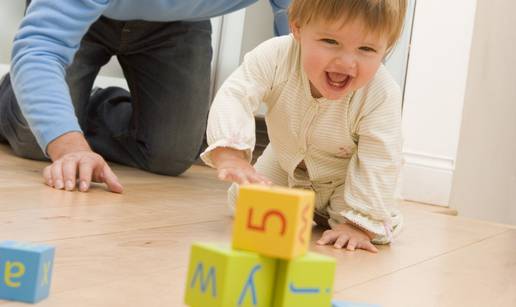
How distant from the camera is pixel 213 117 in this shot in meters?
1.12

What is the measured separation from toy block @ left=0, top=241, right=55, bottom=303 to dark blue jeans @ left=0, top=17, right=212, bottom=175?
113 cm

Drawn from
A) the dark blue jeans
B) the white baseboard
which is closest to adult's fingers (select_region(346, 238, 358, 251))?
the dark blue jeans

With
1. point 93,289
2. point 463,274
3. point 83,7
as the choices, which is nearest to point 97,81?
point 83,7

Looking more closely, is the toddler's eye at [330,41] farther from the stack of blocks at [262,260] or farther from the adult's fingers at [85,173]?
the stack of blocks at [262,260]

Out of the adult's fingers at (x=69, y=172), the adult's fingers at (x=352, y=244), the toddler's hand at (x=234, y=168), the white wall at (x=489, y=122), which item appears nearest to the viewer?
the toddler's hand at (x=234, y=168)

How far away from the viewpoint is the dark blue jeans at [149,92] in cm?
171

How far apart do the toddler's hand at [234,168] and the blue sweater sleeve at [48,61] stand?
378mm

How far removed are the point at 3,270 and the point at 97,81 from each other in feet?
5.33

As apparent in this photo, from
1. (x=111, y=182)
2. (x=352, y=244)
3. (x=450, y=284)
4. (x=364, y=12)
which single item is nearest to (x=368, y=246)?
(x=352, y=244)

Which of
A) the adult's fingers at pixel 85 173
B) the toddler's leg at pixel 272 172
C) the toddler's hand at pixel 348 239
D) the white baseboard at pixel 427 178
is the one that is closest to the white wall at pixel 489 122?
the white baseboard at pixel 427 178

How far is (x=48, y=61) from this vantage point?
4.44 ft

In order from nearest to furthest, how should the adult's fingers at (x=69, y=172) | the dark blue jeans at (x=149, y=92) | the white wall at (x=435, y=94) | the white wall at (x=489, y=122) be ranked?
the adult's fingers at (x=69, y=172), the dark blue jeans at (x=149, y=92), the white wall at (x=435, y=94), the white wall at (x=489, y=122)

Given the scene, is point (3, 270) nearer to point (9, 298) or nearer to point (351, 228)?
point (9, 298)

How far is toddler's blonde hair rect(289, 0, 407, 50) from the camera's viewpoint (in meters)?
1.05
